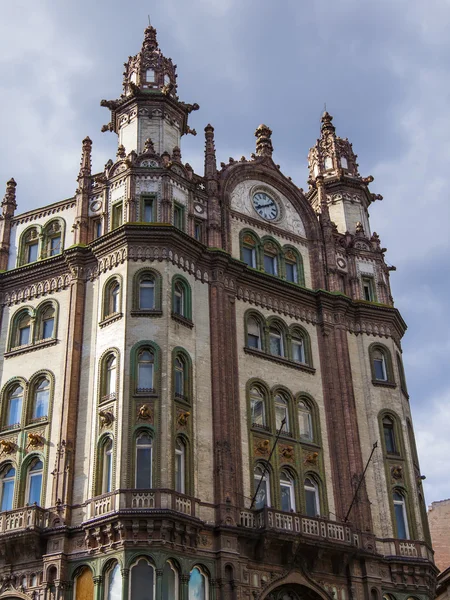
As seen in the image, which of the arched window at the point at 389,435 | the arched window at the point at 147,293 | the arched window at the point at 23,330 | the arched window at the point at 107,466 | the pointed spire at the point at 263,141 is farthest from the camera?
the pointed spire at the point at 263,141

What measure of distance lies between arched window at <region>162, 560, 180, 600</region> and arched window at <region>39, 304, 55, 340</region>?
15.8m

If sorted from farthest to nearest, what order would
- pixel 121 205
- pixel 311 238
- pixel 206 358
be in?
1. pixel 311 238
2. pixel 121 205
3. pixel 206 358

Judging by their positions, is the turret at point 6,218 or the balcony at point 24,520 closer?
the balcony at point 24,520

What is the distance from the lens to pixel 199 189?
179ft

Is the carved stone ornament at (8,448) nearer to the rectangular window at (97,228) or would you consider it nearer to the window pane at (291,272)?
the rectangular window at (97,228)

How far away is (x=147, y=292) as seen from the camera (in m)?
47.8

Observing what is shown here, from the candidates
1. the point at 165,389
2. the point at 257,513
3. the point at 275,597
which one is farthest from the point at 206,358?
the point at 275,597

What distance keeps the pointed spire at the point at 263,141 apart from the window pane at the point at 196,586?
30.8 meters

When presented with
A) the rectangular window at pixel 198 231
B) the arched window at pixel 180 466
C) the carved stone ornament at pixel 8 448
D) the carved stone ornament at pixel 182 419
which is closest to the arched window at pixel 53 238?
the rectangular window at pixel 198 231

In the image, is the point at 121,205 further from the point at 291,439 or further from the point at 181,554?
the point at 181,554

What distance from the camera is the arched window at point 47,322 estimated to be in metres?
50.1

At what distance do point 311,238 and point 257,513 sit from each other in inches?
842

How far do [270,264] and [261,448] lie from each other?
1346 cm

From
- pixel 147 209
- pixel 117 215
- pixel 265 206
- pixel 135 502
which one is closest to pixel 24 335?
pixel 117 215
